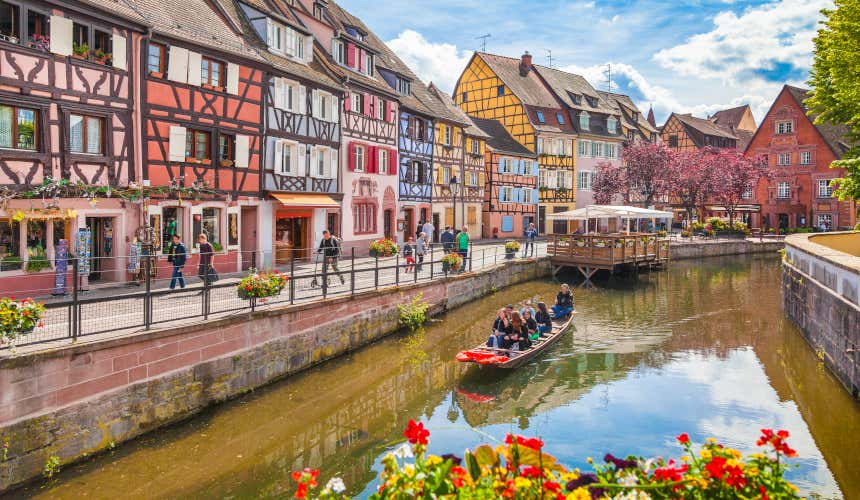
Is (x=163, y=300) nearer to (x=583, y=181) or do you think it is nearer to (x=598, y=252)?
(x=598, y=252)

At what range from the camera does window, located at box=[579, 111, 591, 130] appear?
181 feet

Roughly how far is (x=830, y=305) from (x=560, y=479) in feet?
44.6

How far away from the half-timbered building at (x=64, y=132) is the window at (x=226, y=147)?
12.1 ft

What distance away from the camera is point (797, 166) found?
2238 inches

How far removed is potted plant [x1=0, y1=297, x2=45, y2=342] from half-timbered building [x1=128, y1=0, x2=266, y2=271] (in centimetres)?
780

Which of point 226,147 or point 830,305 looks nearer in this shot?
point 830,305

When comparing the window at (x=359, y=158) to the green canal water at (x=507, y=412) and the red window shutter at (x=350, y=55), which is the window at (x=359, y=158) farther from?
the green canal water at (x=507, y=412)

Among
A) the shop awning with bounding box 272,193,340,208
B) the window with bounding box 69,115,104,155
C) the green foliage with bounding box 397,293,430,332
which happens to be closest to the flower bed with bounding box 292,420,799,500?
the window with bounding box 69,115,104,155

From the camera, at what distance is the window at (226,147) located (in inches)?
832

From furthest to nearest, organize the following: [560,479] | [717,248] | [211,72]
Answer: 1. [717,248]
2. [211,72]
3. [560,479]

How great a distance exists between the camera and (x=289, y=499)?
8867 mm

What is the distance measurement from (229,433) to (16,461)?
320 cm

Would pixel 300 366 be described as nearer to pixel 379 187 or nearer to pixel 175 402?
pixel 175 402

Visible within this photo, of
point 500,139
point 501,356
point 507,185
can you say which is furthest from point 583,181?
point 501,356
